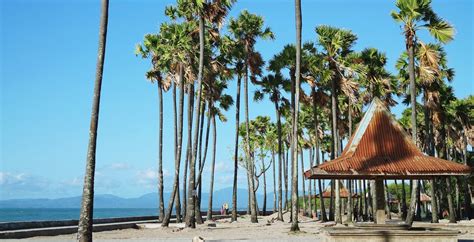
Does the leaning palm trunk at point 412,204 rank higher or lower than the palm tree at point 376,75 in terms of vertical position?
lower

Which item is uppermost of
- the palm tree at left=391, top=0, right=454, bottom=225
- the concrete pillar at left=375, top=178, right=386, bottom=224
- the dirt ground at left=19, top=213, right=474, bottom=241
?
the palm tree at left=391, top=0, right=454, bottom=225

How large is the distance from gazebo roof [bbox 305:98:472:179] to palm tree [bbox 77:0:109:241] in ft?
23.6

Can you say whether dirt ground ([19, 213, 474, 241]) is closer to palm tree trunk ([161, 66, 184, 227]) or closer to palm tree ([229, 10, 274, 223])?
palm tree trunk ([161, 66, 184, 227])

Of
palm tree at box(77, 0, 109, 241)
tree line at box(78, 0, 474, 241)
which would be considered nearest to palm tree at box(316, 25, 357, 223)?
tree line at box(78, 0, 474, 241)

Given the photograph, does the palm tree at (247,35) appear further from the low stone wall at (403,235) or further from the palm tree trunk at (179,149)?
the low stone wall at (403,235)

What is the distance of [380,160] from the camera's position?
59.4ft

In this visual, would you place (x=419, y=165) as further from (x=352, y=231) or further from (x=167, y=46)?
(x=167, y=46)

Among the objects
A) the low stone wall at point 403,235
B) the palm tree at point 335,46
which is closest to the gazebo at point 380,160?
the low stone wall at point 403,235

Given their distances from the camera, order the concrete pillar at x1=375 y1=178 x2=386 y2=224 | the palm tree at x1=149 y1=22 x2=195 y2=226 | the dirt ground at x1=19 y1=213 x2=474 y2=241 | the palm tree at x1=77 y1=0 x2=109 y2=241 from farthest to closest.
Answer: the palm tree at x1=149 y1=22 x2=195 y2=226 → the dirt ground at x1=19 y1=213 x2=474 y2=241 → the concrete pillar at x1=375 y1=178 x2=386 y2=224 → the palm tree at x1=77 y1=0 x2=109 y2=241

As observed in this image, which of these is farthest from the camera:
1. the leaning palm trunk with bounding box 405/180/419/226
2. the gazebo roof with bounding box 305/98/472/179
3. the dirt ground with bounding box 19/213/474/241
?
the leaning palm trunk with bounding box 405/180/419/226

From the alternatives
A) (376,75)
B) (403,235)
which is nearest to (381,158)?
(403,235)

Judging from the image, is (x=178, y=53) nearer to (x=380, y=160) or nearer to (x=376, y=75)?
(x=376, y=75)

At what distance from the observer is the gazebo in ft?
57.4

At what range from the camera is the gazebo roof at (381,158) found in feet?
57.4
